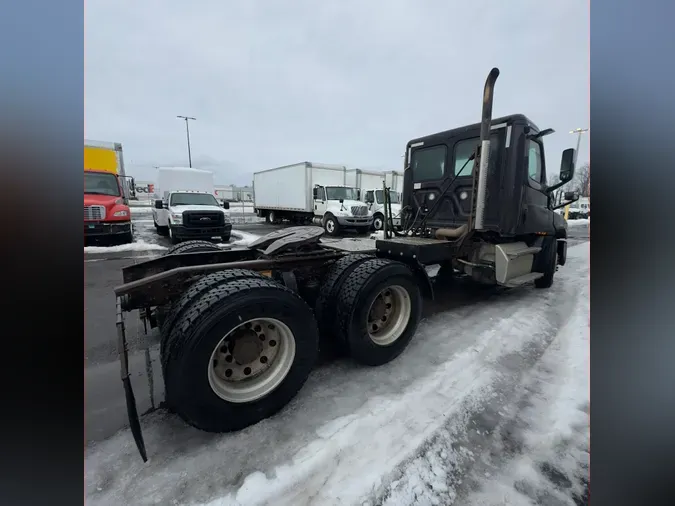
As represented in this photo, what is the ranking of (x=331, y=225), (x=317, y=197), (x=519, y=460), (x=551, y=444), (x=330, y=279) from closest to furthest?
(x=519, y=460) < (x=551, y=444) < (x=330, y=279) < (x=331, y=225) < (x=317, y=197)

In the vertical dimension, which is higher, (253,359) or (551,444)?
(253,359)

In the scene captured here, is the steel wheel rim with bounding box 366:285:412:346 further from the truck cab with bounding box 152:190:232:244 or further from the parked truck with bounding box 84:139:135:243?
the truck cab with bounding box 152:190:232:244

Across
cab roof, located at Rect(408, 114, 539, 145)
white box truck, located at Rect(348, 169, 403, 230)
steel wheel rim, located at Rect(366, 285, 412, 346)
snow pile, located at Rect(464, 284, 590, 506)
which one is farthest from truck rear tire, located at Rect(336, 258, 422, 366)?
white box truck, located at Rect(348, 169, 403, 230)

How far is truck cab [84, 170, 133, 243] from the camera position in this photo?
370 inches

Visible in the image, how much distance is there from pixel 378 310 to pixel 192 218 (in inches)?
417

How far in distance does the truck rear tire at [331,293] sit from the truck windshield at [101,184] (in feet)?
33.8

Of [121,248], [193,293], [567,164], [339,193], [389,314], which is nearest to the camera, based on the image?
[193,293]

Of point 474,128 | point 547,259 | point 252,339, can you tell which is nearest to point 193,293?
point 252,339

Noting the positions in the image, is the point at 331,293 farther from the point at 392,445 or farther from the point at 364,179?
the point at 364,179

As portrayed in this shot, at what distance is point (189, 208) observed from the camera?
12422 millimetres

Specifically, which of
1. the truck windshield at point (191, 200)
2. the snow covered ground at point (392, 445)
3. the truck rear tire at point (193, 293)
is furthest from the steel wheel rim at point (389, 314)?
the truck windshield at point (191, 200)
